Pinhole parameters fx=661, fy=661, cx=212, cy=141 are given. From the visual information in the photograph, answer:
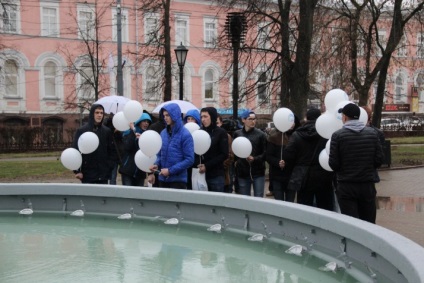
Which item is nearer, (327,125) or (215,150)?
(327,125)

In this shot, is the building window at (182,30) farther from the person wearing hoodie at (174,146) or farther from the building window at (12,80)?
the person wearing hoodie at (174,146)

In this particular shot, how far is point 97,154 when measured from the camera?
408 inches

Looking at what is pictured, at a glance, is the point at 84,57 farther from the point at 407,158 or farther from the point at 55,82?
the point at 407,158

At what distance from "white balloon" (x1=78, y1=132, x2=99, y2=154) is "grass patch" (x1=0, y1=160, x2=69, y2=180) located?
1171cm

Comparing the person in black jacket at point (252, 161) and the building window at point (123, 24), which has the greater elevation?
the building window at point (123, 24)

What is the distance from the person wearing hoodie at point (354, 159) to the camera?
741cm

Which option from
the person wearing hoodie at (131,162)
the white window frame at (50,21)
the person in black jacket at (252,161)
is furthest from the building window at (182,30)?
the person in black jacket at (252,161)

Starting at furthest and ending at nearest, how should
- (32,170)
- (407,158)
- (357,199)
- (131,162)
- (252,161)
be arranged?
(407,158), (32,170), (131,162), (252,161), (357,199)

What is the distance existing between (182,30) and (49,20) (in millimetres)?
10303

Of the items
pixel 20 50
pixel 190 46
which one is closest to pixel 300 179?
pixel 20 50

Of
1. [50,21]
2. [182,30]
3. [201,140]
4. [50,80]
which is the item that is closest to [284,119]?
[201,140]

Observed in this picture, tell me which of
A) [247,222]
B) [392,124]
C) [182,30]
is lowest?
[392,124]

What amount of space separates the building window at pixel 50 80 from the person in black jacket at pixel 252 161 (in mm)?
37677

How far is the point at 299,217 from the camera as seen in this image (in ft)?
24.4
